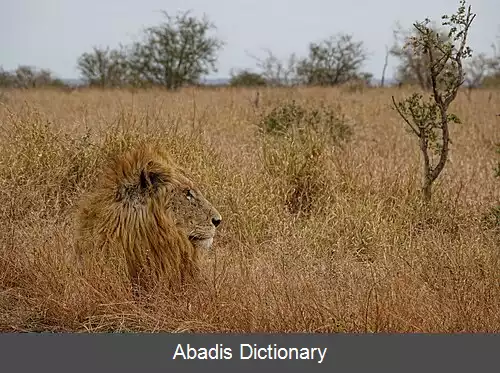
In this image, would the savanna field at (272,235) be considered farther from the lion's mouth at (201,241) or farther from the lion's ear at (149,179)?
the lion's ear at (149,179)

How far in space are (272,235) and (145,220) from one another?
115 cm

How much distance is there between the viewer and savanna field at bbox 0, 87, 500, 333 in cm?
242

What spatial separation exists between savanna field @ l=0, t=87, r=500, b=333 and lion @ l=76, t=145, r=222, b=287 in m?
0.12

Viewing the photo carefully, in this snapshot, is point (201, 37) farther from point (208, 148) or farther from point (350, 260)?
point (350, 260)

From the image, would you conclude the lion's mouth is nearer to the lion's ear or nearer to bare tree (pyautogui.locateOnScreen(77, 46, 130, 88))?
the lion's ear

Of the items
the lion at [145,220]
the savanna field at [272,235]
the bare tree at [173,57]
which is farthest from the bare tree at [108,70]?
the lion at [145,220]

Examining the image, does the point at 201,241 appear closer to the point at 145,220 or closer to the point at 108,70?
the point at 145,220

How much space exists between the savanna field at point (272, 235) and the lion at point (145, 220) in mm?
123

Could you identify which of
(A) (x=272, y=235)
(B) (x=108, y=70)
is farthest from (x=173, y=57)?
(A) (x=272, y=235)

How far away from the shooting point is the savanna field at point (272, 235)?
242cm

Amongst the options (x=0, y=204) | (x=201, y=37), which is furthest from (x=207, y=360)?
(x=201, y=37)

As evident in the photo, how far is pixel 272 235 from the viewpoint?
140 inches

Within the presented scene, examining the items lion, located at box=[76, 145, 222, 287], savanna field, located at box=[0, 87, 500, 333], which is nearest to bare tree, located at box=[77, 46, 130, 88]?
savanna field, located at box=[0, 87, 500, 333]

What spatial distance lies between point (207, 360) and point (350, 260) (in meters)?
1.28
